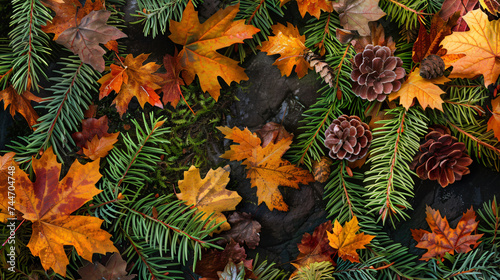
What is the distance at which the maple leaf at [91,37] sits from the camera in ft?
3.88

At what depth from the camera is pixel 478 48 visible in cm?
114

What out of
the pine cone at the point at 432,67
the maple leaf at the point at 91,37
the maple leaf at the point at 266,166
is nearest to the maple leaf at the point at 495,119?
the pine cone at the point at 432,67

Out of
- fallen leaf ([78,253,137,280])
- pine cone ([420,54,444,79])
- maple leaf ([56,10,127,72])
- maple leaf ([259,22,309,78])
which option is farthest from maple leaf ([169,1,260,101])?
fallen leaf ([78,253,137,280])

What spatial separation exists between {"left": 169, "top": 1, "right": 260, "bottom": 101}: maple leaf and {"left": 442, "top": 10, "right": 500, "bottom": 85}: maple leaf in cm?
71

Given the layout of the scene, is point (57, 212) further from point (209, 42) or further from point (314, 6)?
point (314, 6)

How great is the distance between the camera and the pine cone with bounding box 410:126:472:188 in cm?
122

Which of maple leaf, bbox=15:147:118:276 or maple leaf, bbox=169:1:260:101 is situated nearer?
maple leaf, bbox=15:147:118:276

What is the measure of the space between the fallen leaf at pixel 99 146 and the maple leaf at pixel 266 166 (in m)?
0.43

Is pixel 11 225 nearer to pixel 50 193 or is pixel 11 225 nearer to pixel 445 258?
pixel 50 193

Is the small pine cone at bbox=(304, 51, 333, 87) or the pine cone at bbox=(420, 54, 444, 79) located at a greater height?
the small pine cone at bbox=(304, 51, 333, 87)

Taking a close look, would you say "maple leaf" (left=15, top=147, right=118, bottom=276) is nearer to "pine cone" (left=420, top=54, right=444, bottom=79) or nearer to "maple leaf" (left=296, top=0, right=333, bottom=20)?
"maple leaf" (left=296, top=0, right=333, bottom=20)

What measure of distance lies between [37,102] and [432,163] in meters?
1.57

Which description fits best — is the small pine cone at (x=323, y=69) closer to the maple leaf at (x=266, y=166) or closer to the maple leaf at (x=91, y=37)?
the maple leaf at (x=266, y=166)

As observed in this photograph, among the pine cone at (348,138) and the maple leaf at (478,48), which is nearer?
the maple leaf at (478,48)
